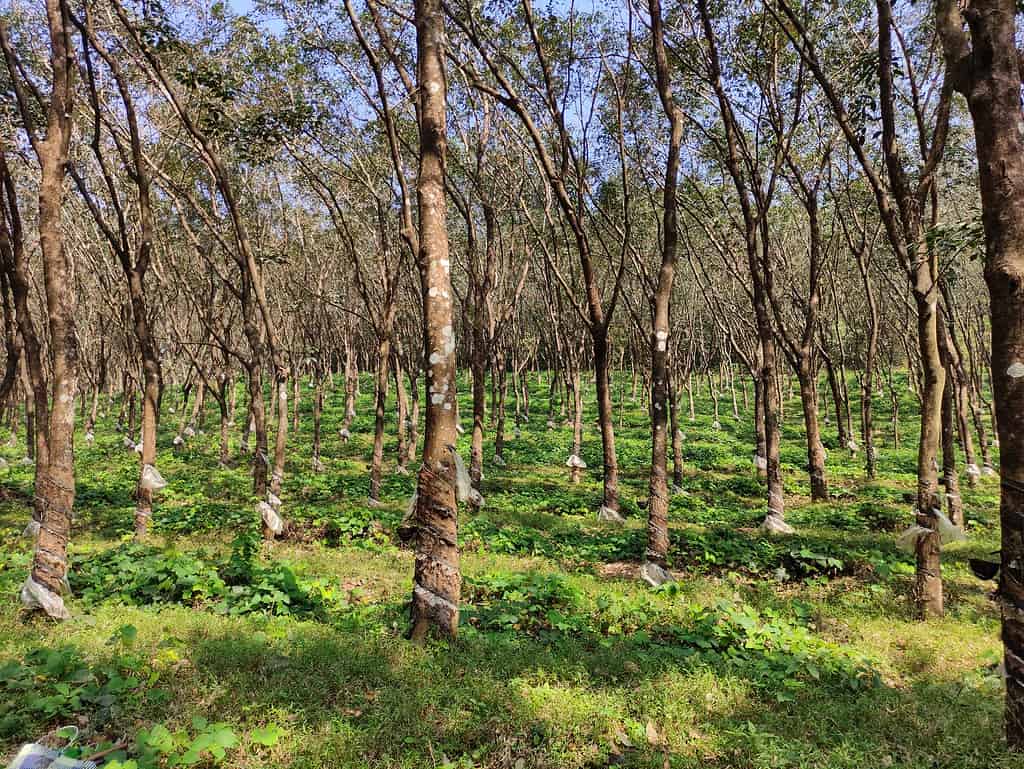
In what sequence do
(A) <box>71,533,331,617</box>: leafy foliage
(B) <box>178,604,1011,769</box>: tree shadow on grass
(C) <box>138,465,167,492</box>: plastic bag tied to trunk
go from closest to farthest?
(B) <box>178,604,1011,769</box>: tree shadow on grass < (A) <box>71,533,331,617</box>: leafy foliage < (C) <box>138,465,167,492</box>: plastic bag tied to trunk

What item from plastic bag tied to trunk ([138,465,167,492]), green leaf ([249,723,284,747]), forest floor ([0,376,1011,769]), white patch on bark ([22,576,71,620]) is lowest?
forest floor ([0,376,1011,769])

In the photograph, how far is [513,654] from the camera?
17.7 ft

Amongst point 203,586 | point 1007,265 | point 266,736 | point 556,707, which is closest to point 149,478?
point 203,586

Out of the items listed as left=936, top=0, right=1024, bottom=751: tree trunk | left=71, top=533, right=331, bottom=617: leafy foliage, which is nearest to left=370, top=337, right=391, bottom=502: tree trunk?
left=71, top=533, right=331, bottom=617: leafy foliage

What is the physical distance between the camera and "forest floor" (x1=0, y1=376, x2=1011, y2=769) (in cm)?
403

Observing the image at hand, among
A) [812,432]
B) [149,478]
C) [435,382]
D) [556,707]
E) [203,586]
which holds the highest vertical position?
[435,382]

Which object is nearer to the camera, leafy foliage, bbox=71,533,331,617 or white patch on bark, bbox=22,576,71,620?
white patch on bark, bbox=22,576,71,620

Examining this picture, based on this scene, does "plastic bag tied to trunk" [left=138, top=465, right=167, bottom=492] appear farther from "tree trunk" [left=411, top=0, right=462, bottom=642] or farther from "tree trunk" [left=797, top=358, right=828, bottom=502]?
"tree trunk" [left=797, top=358, right=828, bottom=502]

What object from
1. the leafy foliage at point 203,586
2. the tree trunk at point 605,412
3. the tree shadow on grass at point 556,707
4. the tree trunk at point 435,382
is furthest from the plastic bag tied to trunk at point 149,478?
the tree trunk at point 605,412

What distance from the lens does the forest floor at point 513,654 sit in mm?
4031

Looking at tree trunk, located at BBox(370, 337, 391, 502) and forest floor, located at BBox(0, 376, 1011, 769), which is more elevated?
tree trunk, located at BBox(370, 337, 391, 502)

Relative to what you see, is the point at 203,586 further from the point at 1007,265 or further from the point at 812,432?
the point at 812,432

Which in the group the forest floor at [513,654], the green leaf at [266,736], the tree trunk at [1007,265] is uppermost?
the tree trunk at [1007,265]

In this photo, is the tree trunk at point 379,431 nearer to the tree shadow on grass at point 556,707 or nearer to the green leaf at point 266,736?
the tree shadow on grass at point 556,707
